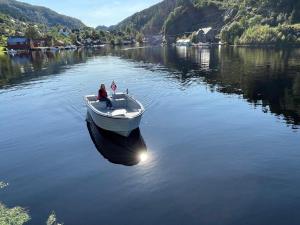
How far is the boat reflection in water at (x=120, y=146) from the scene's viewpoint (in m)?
31.8

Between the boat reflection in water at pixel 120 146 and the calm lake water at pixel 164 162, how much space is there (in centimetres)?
11

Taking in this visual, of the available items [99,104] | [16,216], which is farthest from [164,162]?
[99,104]

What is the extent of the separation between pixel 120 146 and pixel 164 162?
→ 6.93 meters

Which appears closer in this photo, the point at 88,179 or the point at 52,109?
the point at 88,179

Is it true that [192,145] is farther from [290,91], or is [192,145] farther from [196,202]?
[290,91]

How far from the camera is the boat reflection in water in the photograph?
31.8m

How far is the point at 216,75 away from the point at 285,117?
42.8 metres

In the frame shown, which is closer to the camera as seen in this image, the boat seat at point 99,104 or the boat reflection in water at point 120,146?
the boat reflection in water at point 120,146

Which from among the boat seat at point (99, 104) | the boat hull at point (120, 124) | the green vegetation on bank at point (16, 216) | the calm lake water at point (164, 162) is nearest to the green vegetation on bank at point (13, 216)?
the green vegetation on bank at point (16, 216)

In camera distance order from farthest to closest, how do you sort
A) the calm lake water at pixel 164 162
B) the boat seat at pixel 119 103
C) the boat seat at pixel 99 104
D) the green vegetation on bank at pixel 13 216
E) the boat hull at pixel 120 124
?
the boat seat at pixel 119 103 → the boat seat at pixel 99 104 → the boat hull at pixel 120 124 → the calm lake water at pixel 164 162 → the green vegetation on bank at pixel 13 216

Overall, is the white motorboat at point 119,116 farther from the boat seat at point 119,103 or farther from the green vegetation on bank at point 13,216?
the green vegetation on bank at point 13,216

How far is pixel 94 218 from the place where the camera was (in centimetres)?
2184

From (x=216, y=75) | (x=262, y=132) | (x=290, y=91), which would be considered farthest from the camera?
(x=216, y=75)

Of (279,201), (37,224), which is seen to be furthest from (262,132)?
(37,224)
